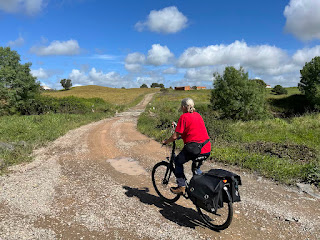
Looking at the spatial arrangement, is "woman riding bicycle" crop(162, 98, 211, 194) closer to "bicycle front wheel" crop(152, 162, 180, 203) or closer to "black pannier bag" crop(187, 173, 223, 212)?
"black pannier bag" crop(187, 173, 223, 212)

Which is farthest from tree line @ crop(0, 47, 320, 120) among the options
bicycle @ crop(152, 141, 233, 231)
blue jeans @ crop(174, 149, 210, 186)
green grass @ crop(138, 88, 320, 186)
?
blue jeans @ crop(174, 149, 210, 186)

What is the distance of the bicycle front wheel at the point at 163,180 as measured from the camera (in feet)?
17.4

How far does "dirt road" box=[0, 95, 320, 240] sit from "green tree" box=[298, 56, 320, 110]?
157 feet

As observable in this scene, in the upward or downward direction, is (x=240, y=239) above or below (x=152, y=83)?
below

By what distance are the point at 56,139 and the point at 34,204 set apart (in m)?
8.59

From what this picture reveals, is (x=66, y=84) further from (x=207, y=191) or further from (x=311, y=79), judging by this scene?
(x=207, y=191)

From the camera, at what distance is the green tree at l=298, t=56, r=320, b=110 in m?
45.3

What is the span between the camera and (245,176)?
7.11m

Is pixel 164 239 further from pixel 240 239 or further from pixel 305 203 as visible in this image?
pixel 305 203

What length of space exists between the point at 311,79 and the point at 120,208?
185ft

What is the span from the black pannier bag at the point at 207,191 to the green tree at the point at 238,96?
19559mm

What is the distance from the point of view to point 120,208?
5098mm

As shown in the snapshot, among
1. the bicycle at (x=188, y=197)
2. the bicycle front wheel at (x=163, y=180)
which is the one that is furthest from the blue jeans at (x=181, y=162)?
the bicycle front wheel at (x=163, y=180)

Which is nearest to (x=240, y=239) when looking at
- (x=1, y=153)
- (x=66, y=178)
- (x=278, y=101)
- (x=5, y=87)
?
(x=66, y=178)
